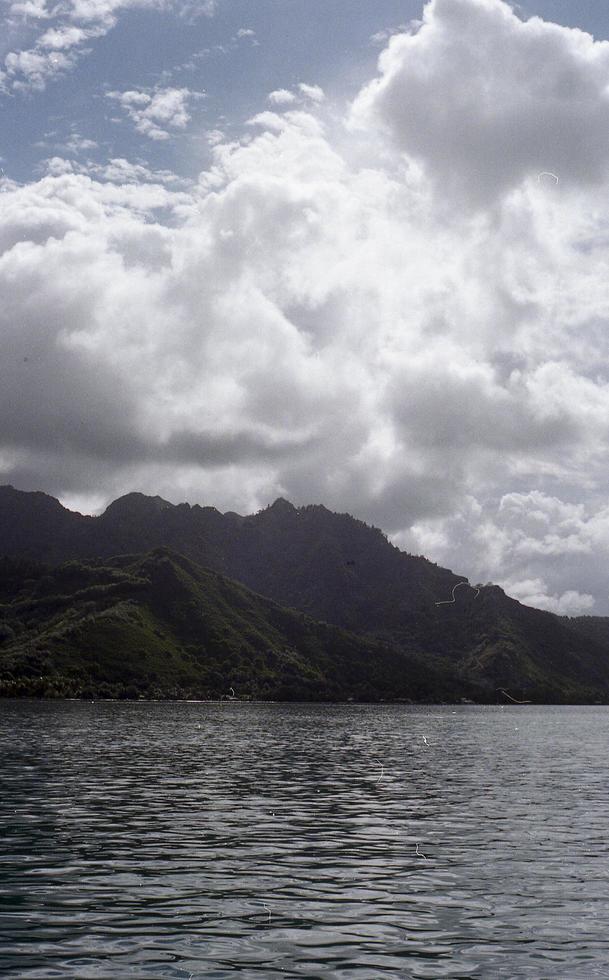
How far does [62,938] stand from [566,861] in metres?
25.6

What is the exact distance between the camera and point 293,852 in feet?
143

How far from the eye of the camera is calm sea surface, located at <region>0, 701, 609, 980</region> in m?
26.0

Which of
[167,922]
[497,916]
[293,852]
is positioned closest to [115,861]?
[293,852]

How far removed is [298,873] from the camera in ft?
126

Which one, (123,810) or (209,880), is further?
(123,810)

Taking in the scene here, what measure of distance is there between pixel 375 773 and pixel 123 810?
36.1 meters

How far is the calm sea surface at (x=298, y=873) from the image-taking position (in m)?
26.0

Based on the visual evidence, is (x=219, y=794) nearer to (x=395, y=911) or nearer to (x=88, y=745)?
(x=395, y=911)

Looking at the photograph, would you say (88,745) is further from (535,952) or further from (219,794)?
(535,952)

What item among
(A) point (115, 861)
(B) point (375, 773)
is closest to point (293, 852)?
(A) point (115, 861)

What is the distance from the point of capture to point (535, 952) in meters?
27.0

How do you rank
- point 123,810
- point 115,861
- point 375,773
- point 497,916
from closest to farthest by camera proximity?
1. point 497,916
2. point 115,861
3. point 123,810
4. point 375,773

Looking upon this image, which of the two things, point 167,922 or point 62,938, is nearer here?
point 62,938

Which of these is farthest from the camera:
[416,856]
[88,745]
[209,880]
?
[88,745]
